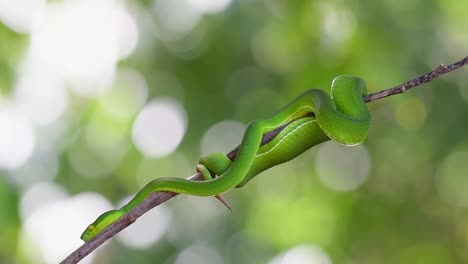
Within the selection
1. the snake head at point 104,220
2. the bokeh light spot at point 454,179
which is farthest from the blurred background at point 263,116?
the snake head at point 104,220

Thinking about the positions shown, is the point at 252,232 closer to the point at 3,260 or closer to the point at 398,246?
the point at 398,246

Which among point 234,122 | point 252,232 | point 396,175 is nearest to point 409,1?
point 396,175

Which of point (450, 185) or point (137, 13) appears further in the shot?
point (137, 13)

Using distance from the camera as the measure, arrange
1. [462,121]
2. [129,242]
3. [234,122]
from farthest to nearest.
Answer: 1. [129,242]
2. [234,122]
3. [462,121]

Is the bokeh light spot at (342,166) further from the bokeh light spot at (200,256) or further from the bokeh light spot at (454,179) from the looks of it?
the bokeh light spot at (200,256)

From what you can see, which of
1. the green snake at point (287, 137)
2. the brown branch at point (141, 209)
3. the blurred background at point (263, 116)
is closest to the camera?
the brown branch at point (141, 209)

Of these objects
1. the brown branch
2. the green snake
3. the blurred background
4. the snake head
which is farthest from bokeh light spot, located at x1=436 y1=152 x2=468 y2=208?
the brown branch

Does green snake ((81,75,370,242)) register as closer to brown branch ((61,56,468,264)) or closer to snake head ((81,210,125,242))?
snake head ((81,210,125,242))
